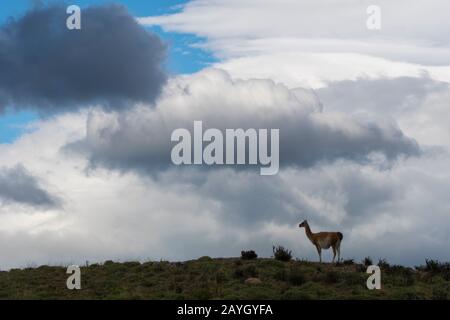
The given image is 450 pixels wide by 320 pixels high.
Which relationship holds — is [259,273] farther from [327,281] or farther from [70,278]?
[70,278]

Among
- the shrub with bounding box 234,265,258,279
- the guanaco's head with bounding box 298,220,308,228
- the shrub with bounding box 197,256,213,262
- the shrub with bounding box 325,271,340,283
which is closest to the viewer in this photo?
the shrub with bounding box 325,271,340,283

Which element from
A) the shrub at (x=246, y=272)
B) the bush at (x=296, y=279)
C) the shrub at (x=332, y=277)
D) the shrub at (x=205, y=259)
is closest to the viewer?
the bush at (x=296, y=279)

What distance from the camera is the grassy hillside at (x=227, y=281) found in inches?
1366

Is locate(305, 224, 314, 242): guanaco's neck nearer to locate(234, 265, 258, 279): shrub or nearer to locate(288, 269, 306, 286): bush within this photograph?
locate(234, 265, 258, 279): shrub

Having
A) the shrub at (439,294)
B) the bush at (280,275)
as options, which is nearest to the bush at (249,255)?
the bush at (280,275)

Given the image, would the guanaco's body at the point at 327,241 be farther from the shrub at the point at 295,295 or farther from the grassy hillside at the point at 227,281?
the shrub at the point at 295,295

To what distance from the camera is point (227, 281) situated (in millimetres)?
36688

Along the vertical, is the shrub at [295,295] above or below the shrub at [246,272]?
below

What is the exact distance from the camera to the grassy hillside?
34688mm

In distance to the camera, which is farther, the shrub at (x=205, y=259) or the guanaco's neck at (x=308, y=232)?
the guanaco's neck at (x=308, y=232)

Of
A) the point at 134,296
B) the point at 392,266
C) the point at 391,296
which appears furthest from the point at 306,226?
the point at 134,296

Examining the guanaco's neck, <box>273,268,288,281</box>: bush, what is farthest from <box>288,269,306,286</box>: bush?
the guanaco's neck
